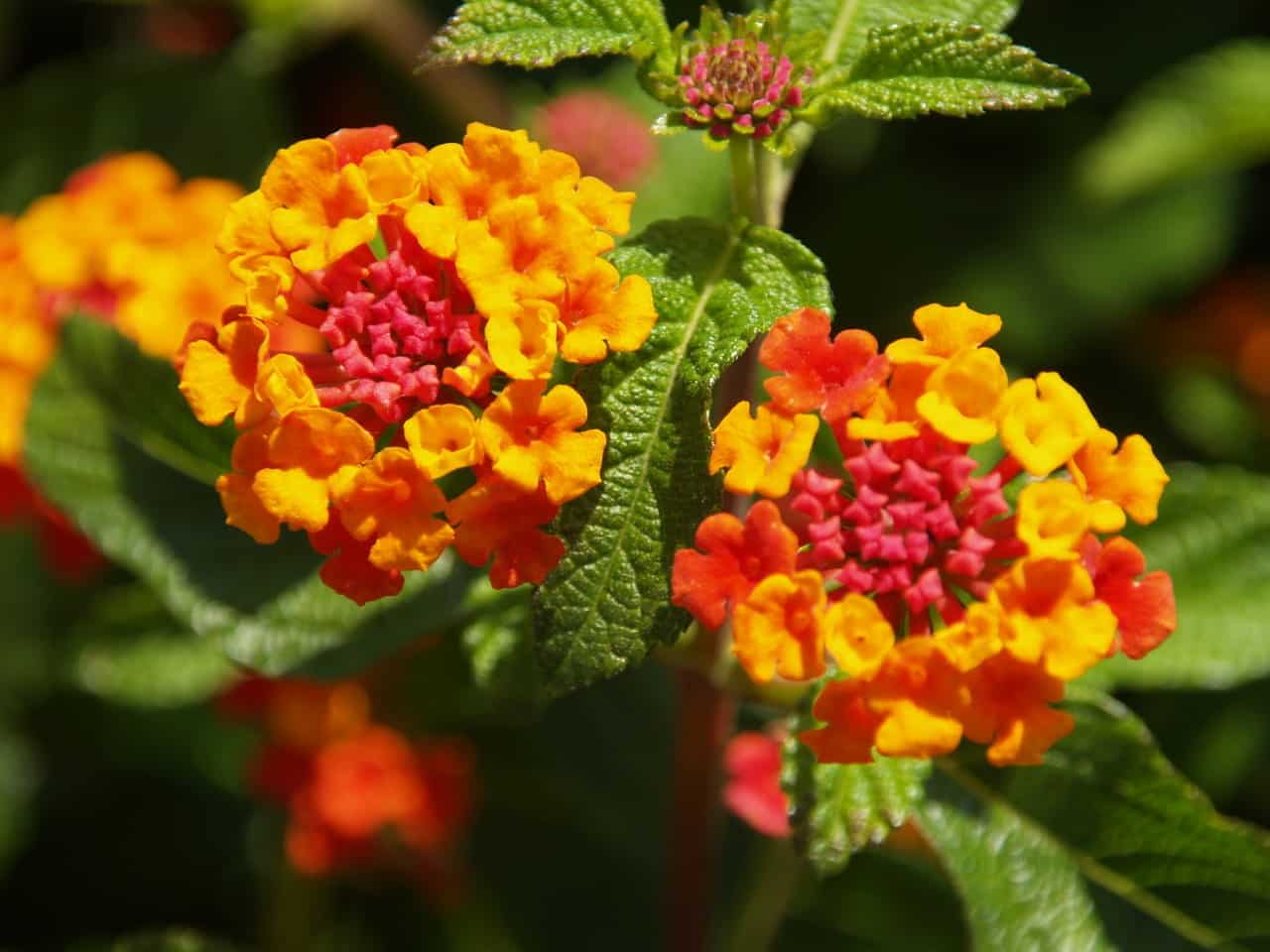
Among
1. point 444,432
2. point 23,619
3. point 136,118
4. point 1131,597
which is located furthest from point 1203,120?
point 23,619

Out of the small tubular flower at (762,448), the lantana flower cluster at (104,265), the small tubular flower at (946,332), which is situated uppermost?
the small tubular flower at (946,332)

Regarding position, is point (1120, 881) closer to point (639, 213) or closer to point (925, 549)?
point (925, 549)

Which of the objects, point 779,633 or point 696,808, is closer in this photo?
point 779,633

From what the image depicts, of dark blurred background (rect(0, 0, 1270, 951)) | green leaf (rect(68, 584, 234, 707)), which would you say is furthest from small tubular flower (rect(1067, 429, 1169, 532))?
green leaf (rect(68, 584, 234, 707))

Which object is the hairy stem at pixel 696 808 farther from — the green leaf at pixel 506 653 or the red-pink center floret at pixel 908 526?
the red-pink center floret at pixel 908 526

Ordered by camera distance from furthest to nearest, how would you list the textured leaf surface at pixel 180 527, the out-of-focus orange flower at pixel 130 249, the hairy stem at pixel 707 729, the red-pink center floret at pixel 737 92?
the out-of-focus orange flower at pixel 130 249, the textured leaf surface at pixel 180 527, the hairy stem at pixel 707 729, the red-pink center floret at pixel 737 92

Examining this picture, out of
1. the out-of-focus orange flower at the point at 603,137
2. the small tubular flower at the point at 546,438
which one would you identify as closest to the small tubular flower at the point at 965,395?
the small tubular flower at the point at 546,438
